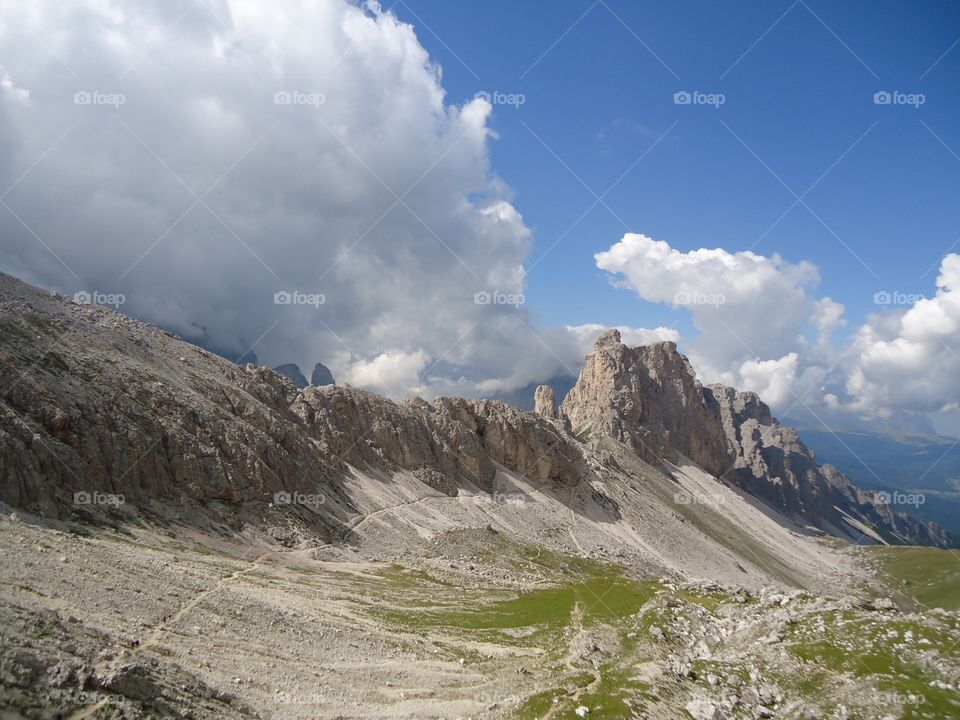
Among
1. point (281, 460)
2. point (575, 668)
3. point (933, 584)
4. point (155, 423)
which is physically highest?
point (155, 423)

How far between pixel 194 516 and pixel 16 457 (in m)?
21.3

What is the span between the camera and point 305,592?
53.1 metres

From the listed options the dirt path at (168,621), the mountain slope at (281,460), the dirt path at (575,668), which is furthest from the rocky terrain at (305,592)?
the mountain slope at (281,460)

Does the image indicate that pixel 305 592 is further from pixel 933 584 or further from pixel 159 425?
pixel 933 584

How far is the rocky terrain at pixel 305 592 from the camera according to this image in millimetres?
29359

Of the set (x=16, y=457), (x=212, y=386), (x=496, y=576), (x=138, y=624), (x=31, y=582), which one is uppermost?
(x=212, y=386)

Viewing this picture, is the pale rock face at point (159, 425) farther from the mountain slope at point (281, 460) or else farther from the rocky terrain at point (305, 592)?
the rocky terrain at point (305, 592)

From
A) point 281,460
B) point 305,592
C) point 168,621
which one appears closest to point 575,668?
point 305,592

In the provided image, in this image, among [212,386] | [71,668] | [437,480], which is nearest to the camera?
[71,668]

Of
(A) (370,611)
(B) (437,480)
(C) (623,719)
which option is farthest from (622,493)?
(C) (623,719)

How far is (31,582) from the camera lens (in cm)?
3045

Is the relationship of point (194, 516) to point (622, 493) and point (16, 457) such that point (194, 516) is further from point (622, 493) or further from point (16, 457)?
point (622, 493)

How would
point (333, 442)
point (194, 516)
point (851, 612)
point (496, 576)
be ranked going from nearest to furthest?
1. point (851, 612)
2. point (194, 516)
3. point (496, 576)
4. point (333, 442)

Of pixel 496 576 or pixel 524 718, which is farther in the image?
pixel 496 576
